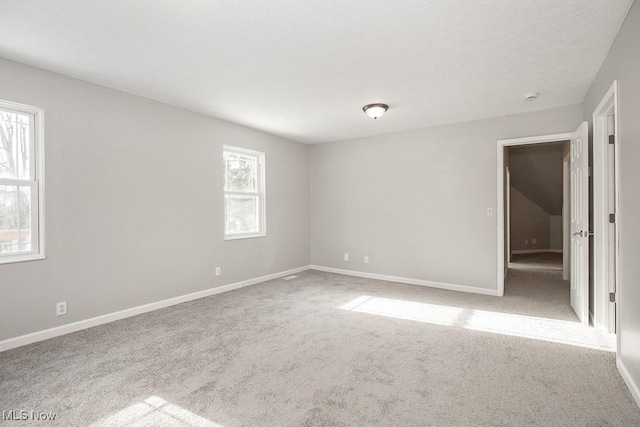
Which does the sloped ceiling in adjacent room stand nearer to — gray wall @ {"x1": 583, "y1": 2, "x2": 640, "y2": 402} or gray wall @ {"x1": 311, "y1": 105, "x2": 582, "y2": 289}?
gray wall @ {"x1": 311, "y1": 105, "x2": 582, "y2": 289}

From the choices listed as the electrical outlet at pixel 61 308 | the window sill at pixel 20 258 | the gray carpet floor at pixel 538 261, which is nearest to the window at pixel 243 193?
the electrical outlet at pixel 61 308

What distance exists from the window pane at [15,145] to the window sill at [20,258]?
0.71m

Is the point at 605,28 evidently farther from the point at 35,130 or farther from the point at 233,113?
the point at 35,130

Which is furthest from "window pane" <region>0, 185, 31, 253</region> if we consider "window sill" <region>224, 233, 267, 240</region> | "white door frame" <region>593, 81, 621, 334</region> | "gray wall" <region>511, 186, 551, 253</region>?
"gray wall" <region>511, 186, 551, 253</region>

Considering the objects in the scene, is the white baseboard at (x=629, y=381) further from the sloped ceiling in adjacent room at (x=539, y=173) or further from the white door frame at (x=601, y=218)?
the sloped ceiling in adjacent room at (x=539, y=173)

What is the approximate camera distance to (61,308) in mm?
3062

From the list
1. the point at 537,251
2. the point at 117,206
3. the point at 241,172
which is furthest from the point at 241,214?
the point at 537,251

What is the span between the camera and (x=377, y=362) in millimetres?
2518

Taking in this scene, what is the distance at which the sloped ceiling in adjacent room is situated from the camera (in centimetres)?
665

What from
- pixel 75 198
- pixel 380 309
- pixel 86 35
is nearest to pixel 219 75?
pixel 86 35

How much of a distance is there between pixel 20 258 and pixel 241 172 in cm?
289

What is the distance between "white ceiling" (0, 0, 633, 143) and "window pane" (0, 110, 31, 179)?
1.74 ft

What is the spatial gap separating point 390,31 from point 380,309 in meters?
2.93

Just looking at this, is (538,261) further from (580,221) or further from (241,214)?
(241,214)
